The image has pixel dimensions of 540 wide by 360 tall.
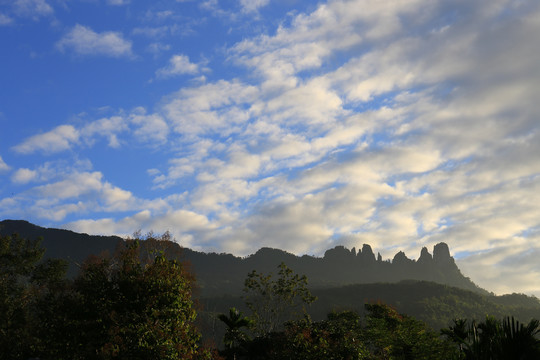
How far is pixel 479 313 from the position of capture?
6127 inches

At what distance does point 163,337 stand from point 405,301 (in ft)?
482

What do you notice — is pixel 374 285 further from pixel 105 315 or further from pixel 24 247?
pixel 105 315

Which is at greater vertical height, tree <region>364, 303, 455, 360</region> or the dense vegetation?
the dense vegetation

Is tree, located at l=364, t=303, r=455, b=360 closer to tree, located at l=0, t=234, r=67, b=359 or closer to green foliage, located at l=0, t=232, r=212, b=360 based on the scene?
green foliage, located at l=0, t=232, r=212, b=360

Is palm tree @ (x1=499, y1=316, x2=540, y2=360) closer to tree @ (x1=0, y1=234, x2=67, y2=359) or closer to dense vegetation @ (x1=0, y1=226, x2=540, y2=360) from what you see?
dense vegetation @ (x1=0, y1=226, x2=540, y2=360)

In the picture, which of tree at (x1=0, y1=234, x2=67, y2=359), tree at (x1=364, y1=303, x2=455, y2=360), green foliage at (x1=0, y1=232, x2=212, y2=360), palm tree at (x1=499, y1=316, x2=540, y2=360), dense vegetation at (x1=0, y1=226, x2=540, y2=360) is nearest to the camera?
palm tree at (x1=499, y1=316, x2=540, y2=360)

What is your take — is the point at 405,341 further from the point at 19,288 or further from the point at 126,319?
the point at 19,288

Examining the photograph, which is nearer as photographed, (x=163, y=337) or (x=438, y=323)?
(x=163, y=337)

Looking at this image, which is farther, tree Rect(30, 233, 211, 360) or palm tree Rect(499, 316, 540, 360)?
tree Rect(30, 233, 211, 360)

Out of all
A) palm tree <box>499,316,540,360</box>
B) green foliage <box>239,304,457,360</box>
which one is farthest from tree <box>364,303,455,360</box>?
palm tree <box>499,316,540,360</box>

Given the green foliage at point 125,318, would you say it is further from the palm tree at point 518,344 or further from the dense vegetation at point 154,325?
the palm tree at point 518,344

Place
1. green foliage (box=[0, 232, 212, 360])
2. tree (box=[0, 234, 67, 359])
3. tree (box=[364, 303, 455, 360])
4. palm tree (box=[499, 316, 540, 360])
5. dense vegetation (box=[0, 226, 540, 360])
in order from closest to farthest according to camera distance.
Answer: palm tree (box=[499, 316, 540, 360]) → dense vegetation (box=[0, 226, 540, 360]) → green foliage (box=[0, 232, 212, 360]) → tree (box=[364, 303, 455, 360]) → tree (box=[0, 234, 67, 359])

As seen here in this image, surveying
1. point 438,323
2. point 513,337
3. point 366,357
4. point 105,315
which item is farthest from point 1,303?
point 438,323

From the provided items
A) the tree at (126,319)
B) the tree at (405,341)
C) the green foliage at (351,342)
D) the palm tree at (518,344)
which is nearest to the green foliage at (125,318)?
the tree at (126,319)
